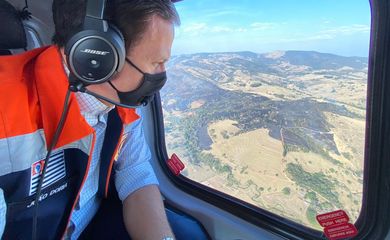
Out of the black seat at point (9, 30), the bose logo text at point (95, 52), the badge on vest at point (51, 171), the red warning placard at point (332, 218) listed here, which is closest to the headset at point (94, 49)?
the bose logo text at point (95, 52)

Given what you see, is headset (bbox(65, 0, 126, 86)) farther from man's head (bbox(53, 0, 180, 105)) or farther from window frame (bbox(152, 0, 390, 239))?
window frame (bbox(152, 0, 390, 239))

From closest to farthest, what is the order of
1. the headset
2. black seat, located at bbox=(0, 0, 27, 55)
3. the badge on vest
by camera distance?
the headset → the badge on vest → black seat, located at bbox=(0, 0, 27, 55)

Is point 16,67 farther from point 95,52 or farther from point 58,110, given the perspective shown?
point 95,52

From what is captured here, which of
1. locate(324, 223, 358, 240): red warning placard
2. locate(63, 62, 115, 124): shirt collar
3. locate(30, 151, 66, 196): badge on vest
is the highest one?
locate(63, 62, 115, 124): shirt collar

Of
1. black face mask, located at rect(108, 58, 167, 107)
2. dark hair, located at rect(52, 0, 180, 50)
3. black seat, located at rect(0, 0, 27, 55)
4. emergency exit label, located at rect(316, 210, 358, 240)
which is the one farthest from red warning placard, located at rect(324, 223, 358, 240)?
black seat, located at rect(0, 0, 27, 55)

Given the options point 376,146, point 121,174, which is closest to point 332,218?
point 376,146

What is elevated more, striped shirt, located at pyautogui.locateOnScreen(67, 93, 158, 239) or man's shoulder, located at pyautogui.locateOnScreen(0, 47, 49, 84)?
man's shoulder, located at pyautogui.locateOnScreen(0, 47, 49, 84)

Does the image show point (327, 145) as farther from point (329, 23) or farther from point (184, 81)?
point (184, 81)

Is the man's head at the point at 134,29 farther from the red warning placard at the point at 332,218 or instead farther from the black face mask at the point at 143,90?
the red warning placard at the point at 332,218
